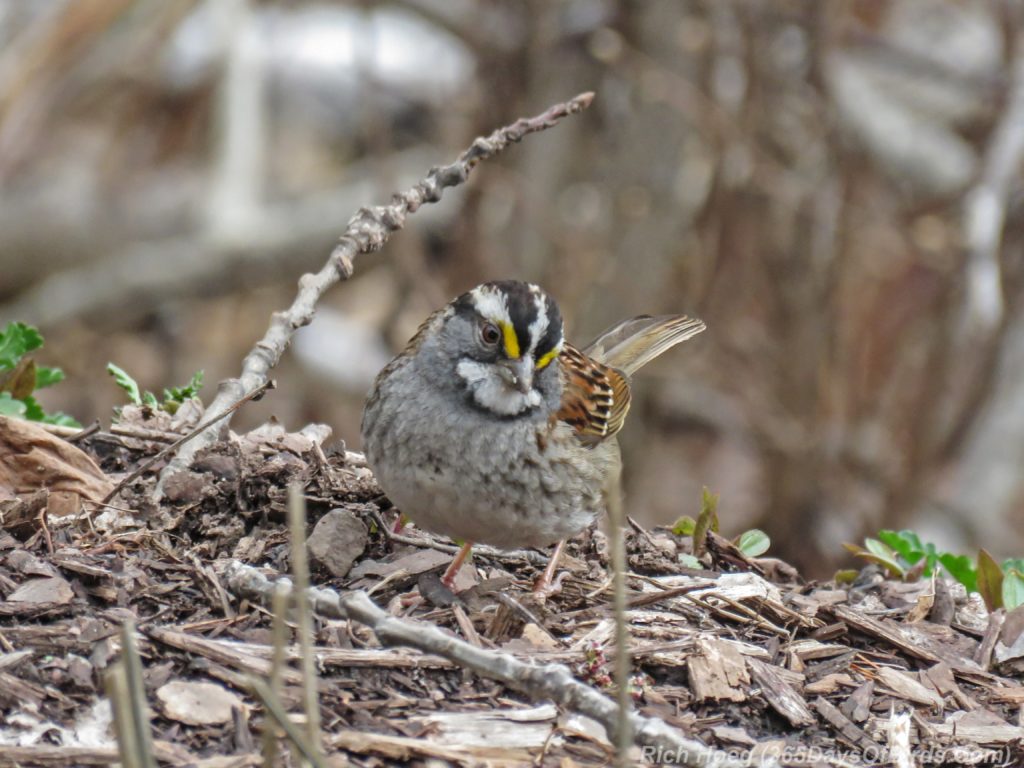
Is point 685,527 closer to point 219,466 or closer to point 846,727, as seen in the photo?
point 846,727

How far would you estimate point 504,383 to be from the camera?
4145 millimetres

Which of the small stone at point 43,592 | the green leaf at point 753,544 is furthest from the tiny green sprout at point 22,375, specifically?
the green leaf at point 753,544

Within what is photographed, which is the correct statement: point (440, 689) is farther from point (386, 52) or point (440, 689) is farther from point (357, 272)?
point (386, 52)

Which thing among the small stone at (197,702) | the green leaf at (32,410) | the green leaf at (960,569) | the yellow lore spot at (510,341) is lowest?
the small stone at (197,702)

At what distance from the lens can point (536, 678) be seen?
9.86ft

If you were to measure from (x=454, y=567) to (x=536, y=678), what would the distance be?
0.98 m

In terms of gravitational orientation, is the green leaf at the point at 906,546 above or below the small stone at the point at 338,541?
above

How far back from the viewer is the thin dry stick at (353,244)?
4270 mm

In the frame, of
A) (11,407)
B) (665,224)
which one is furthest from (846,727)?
(665,224)

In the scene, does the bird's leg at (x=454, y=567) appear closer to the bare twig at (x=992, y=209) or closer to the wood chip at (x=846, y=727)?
the wood chip at (x=846, y=727)

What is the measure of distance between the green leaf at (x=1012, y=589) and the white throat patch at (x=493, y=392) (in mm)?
1503

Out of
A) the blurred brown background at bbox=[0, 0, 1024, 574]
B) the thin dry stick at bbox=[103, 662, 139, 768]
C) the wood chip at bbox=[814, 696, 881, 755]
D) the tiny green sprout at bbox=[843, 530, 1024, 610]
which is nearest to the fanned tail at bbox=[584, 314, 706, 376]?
the tiny green sprout at bbox=[843, 530, 1024, 610]

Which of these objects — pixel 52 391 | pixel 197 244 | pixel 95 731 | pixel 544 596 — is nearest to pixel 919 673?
Result: pixel 544 596

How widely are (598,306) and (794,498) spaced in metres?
1.66
